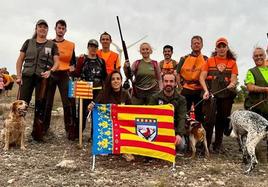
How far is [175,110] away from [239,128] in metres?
1.51

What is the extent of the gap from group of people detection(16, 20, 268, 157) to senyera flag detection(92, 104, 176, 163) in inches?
15.5

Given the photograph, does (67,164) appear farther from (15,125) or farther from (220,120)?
(220,120)

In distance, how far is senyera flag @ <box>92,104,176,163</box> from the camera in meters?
8.04

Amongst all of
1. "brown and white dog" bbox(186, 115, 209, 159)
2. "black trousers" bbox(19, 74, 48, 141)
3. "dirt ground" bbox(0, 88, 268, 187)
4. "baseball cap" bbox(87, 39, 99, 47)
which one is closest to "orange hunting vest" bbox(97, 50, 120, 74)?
"baseball cap" bbox(87, 39, 99, 47)

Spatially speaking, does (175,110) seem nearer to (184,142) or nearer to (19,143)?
(184,142)

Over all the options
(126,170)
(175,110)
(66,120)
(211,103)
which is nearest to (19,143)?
(66,120)

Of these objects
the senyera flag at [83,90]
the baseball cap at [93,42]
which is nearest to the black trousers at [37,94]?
the senyera flag at [83,90]

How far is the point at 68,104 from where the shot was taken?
10.2m

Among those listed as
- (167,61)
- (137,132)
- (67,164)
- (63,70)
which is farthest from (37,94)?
(167,61)

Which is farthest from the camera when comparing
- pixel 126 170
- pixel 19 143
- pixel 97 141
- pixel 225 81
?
pixel 19 143

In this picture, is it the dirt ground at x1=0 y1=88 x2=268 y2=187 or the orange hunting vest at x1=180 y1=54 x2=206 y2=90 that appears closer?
the dirt ground at x1=0 y1=88 x2=268 y2=187

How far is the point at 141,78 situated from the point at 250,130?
127 inches

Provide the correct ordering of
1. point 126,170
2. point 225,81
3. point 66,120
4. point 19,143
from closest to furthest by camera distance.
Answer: point 126,170, point 225,81, point 19,143, point 66,120

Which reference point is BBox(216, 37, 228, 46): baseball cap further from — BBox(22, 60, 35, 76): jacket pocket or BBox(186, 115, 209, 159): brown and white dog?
BBox(22, 60, 35, 76): jacket pocket
